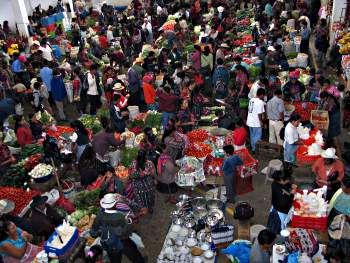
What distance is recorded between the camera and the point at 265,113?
993 cm

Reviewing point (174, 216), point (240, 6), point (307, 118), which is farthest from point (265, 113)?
point (240, 6)

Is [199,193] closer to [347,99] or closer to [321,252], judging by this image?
[321,252]

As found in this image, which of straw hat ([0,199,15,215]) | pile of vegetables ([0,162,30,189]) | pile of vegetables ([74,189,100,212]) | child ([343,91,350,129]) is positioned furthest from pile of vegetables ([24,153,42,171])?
child ([343,91,350,129])

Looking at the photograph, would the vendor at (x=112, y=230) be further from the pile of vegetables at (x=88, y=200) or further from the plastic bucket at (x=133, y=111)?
the plastic bucket at (x=133, y=111)

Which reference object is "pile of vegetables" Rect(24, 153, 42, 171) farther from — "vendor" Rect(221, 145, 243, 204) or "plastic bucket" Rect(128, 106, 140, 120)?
"vendor" Rect(221, 145, 243, 204)

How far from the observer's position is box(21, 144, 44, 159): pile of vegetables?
32.9 ft

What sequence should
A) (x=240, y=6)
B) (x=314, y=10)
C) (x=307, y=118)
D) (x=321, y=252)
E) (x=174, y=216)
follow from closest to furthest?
1. (x=321, y=252)
2. (x=174, y=216)
3. (x=307, y=118)
4. (x=314, y=10)
5. (x=240, y=6)

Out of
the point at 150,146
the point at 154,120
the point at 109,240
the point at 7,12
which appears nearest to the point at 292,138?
the point at 150,146

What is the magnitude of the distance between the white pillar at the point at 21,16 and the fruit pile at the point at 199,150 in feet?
43.5

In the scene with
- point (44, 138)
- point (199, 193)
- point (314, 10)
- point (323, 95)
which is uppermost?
point (314, 10)

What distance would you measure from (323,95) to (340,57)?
150 inches

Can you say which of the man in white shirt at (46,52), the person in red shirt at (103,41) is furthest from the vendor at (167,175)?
the person in red shirt at (103,41)

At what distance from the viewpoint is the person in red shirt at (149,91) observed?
11328mm

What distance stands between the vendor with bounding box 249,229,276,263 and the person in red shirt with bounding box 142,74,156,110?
247 inches
